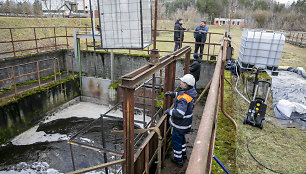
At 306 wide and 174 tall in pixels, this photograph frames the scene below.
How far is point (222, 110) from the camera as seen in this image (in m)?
4.16

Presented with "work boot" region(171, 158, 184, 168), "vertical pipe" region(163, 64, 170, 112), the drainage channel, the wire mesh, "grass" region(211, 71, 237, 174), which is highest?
the wire mesh

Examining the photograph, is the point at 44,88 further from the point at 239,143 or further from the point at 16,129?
the point at 239,143

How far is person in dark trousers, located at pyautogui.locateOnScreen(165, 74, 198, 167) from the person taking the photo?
363cm

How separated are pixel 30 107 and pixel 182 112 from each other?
7403mm

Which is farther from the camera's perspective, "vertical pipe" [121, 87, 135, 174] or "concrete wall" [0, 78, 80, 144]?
"concrete wall" [0, 78, 80, 144]

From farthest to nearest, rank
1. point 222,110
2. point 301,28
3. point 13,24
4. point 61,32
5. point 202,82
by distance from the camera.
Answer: point 301,28, point 61,32, point 13,24, point 202,82, point 222,110

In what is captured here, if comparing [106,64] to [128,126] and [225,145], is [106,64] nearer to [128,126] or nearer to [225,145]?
[128,126]

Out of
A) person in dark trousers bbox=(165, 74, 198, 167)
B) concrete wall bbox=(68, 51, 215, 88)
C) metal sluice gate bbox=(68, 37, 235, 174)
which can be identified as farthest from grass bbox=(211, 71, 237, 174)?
concrete wall bbox=(68, 51, 215, 88)

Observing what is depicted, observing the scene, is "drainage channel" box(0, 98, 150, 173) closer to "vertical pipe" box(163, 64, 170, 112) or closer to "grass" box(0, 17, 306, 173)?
"vertical pipe" box(163, 64, 170, 112)

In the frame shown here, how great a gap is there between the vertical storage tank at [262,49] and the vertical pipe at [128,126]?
679 centimetres

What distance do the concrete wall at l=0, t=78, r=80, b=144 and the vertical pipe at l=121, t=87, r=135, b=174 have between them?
6.35 metres

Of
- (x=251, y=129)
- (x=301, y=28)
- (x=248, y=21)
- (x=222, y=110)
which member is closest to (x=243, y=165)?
(x=222, y=110)

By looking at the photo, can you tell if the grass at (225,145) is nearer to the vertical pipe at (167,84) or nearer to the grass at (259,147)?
the grass at (259,147)

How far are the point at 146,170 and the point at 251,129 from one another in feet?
11.2
